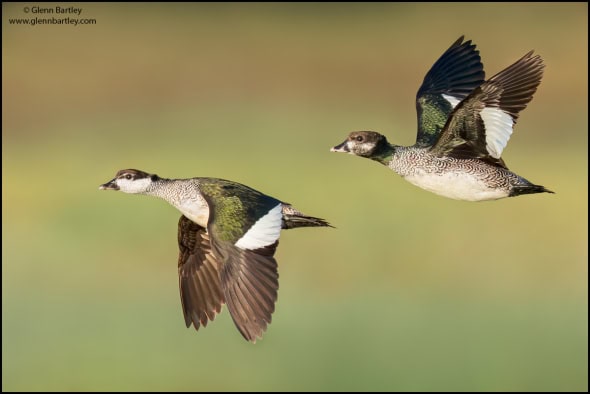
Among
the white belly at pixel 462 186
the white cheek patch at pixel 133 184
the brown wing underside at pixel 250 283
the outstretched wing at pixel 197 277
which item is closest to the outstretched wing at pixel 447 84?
the white belly at pixel 462 186

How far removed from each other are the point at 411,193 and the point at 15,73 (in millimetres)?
9244

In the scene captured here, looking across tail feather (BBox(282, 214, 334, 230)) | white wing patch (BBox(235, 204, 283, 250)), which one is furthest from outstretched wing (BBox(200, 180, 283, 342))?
tail feather (BBox(282, 214, 334, 230))

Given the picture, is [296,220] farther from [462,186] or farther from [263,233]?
[462,186]

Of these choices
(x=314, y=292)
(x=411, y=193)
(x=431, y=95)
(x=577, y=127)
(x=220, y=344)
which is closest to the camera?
(x=431, y=95)

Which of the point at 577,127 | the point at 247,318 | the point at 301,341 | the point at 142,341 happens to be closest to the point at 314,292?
the point at 301,341

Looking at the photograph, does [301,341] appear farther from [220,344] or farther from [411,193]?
[411,193]

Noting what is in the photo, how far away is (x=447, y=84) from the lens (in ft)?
39.9

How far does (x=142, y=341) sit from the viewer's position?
61.6ft

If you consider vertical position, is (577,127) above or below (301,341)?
above

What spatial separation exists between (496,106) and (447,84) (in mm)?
1728

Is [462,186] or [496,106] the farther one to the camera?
[462,186]

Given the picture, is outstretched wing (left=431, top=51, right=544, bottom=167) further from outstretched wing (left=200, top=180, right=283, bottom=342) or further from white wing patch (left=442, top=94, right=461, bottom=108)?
outstretched wing (left=200, top=180, right=283, bottom=342)

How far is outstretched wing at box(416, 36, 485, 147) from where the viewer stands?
11.7 meters

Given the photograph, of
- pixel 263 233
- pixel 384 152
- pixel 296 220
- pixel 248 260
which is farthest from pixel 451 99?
pixel 248 260
